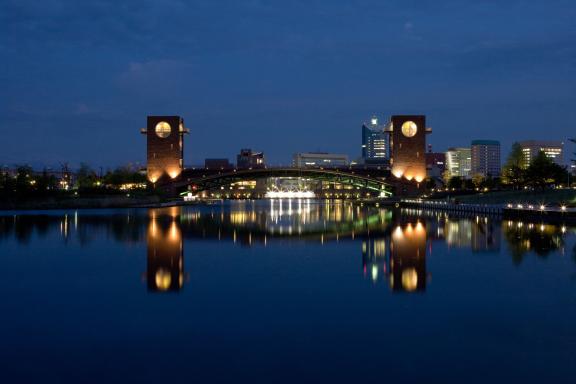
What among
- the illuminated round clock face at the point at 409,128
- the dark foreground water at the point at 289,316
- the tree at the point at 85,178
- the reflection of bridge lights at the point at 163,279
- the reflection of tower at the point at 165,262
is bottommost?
the dark foreground water at the point at 289,316

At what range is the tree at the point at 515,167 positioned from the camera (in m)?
104

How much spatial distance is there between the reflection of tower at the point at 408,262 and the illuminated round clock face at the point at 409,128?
90.2 m

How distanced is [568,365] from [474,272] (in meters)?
11.6

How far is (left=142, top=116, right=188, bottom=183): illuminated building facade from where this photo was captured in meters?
128

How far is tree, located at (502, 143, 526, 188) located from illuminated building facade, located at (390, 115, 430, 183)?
1867cm

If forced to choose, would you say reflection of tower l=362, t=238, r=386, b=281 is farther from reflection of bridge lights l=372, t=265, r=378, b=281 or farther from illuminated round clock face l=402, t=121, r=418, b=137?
illuminated round clock face l=402, t=121, r=418, b=137

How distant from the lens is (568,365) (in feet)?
35.5

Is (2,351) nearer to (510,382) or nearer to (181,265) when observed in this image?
(510,382)

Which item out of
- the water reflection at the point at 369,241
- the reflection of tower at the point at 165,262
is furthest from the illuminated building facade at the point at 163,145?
the reflection of tower at the point at 165,262

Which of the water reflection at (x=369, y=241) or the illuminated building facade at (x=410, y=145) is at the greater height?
the illuminated building facade at (x=410, y=145)

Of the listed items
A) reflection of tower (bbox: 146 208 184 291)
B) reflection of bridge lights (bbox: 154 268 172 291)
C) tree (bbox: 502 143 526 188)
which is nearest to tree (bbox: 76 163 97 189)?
tree (bbox: 502 143 526 188)

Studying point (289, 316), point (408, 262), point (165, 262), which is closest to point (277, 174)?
point (165, 262)

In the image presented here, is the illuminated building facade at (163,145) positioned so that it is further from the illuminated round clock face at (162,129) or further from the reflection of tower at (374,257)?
the reflection of tower at (374,257)

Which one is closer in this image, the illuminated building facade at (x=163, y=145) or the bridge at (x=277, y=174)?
the illuminated building facade at (x=163, y=145)
